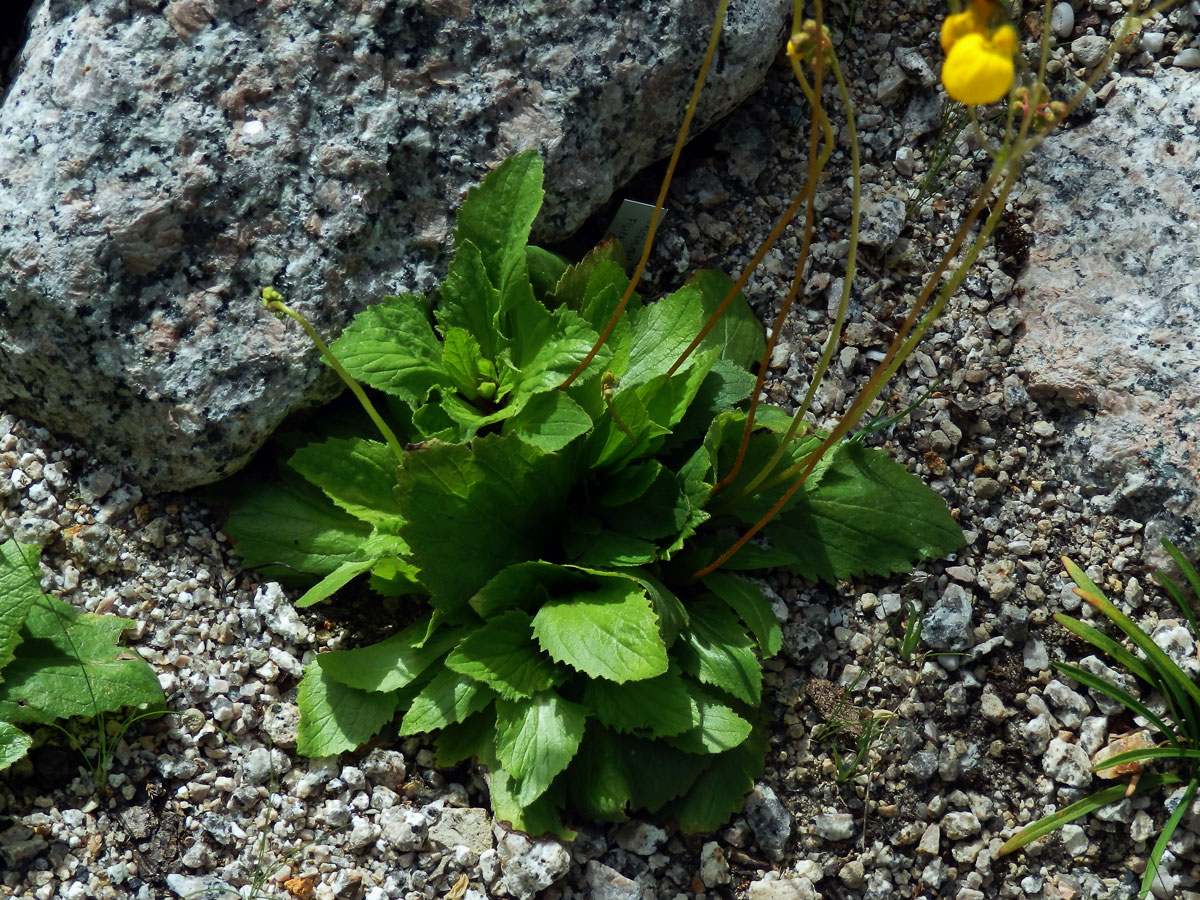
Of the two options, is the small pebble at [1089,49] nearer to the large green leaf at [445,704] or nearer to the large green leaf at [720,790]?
the large green leaf at [720,790]

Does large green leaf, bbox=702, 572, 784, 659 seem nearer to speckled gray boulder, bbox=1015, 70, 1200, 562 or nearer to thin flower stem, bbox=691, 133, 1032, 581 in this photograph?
thin flower stem, bbox=691, 133, 1032, 581

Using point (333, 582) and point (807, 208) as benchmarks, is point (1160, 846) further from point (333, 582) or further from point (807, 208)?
point (333, 582)

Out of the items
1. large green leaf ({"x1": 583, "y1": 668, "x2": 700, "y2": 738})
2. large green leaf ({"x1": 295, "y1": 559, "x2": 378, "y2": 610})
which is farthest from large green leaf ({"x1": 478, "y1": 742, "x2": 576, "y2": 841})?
large green leaf ({"x1": 295, "y1": 559, "x2": 378, "y2": 610})

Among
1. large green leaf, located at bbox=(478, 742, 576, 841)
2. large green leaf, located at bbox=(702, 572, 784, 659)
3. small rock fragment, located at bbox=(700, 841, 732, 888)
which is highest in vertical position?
large green leaf, located at bbox=(702, 572, 784, 659)

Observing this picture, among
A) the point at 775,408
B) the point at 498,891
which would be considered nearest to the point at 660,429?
the point at 775,408

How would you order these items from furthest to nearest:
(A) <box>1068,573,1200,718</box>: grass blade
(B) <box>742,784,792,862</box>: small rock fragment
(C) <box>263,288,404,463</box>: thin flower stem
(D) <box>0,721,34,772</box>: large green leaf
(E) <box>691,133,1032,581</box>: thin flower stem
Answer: (A) <box>1068,573,1200,718</box>: grass blade < (B) <box>742,784,792,862</box>: small rock fragment < (D) <box>0,721,34,772</box>: large green leaf < (C) <box>263,288,404,463</box>: thin flower stem < (E) <box>691,133,1032,581</box>: thin flower stem

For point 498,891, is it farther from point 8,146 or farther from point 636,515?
point 8,146
